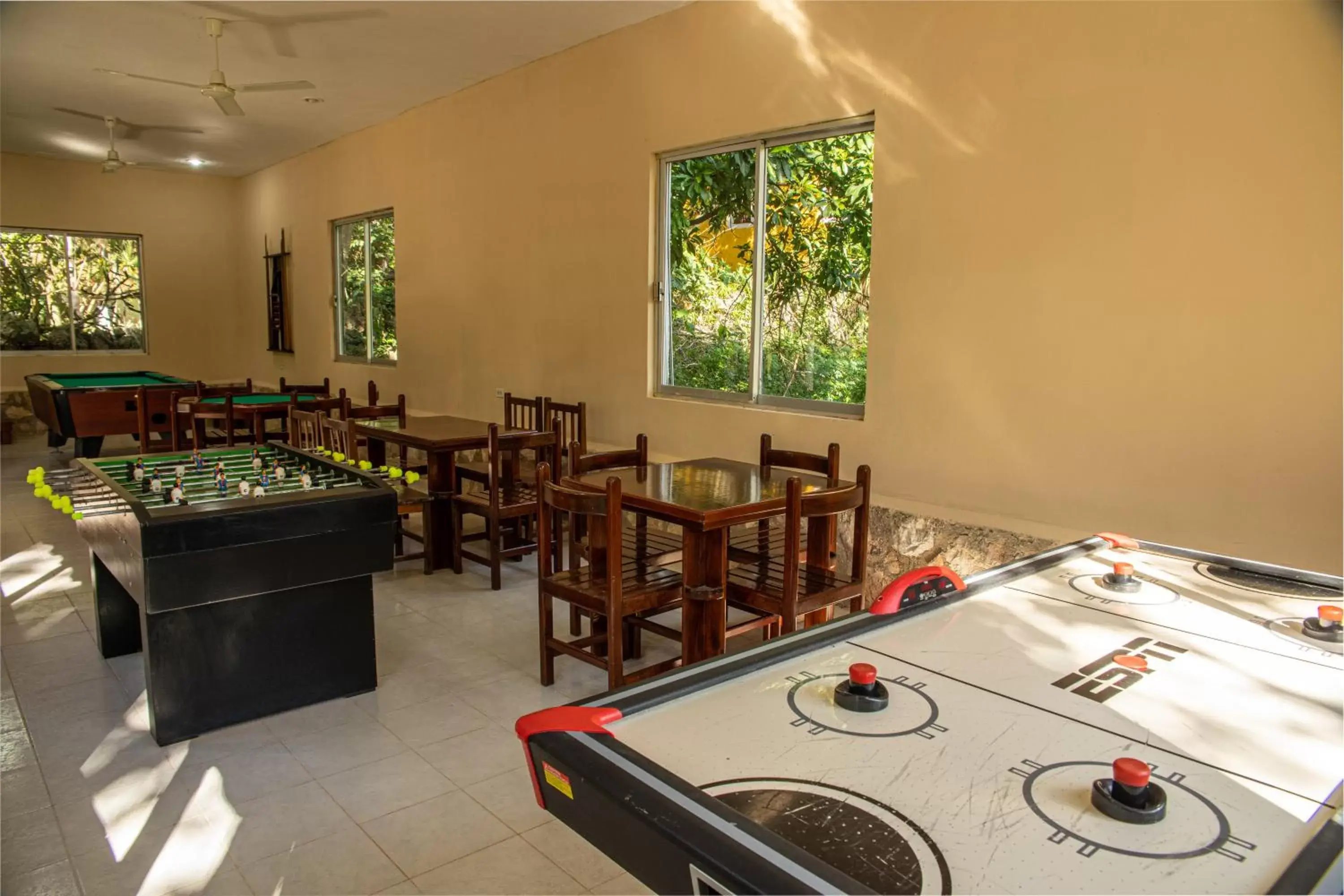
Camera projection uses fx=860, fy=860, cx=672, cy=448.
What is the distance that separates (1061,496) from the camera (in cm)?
319

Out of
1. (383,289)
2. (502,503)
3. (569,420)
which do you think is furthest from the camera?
(383,289)

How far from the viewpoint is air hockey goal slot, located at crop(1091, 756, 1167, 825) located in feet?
3.39

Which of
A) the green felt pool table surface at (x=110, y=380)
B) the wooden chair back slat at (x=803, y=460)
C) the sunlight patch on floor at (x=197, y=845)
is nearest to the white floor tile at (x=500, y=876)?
the sunlight patch on floor at (x=197, y=845)

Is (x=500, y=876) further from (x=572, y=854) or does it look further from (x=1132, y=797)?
(x=1132, y=797)

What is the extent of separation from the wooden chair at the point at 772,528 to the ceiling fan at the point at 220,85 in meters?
3.52

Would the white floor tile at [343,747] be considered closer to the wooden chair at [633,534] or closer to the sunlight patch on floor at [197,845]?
the sunlight patch on floor at [197,845]

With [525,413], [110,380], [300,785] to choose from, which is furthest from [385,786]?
[110,380]

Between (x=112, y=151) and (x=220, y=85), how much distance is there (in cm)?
284

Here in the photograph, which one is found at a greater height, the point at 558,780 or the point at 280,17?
the point at 280,17

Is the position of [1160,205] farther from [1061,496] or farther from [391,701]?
[391,701]

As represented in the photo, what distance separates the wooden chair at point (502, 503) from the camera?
412cm

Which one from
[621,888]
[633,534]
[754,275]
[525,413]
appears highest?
[754,275]

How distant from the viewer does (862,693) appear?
1.34m

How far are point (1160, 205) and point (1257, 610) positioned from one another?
1.58 meters
